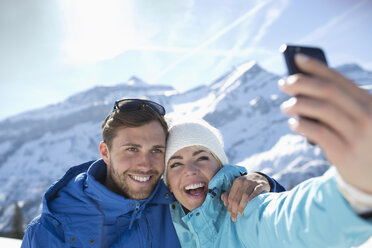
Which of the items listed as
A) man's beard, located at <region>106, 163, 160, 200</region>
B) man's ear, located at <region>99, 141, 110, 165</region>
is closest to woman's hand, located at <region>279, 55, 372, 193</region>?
man's beard, located at <region>106, 163, 160, 200</region>

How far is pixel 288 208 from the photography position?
1.69 meters

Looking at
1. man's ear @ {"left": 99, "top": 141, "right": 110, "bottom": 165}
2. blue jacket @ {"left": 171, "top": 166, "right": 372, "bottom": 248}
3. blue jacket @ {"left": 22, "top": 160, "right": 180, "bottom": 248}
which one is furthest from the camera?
man's ear @ {"left": 99, "top": 141, "right": 110, "bottom": 165}

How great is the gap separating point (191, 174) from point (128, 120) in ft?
3.63

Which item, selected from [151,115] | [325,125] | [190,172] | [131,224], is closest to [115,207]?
[131,224]

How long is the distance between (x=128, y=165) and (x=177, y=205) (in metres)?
0.77

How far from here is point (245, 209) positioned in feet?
7.73

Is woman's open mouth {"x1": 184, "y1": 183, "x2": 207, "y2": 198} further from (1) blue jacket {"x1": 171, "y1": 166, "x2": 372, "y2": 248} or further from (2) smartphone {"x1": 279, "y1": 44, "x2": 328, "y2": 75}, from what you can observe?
(2) smartphone {"x1": 279, "y1": 44, "x2": 328, "y2": 75}

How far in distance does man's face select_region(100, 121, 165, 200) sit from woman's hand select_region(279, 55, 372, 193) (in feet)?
8.29

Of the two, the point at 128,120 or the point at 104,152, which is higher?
the point at 128,120

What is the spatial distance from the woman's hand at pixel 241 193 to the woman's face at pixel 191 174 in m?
0.44

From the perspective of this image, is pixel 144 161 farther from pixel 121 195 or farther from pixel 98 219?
pixel 98 219

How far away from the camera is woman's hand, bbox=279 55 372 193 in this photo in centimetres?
100

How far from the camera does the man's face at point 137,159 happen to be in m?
3.44

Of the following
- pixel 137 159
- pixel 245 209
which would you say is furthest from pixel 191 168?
pixel 245 209
